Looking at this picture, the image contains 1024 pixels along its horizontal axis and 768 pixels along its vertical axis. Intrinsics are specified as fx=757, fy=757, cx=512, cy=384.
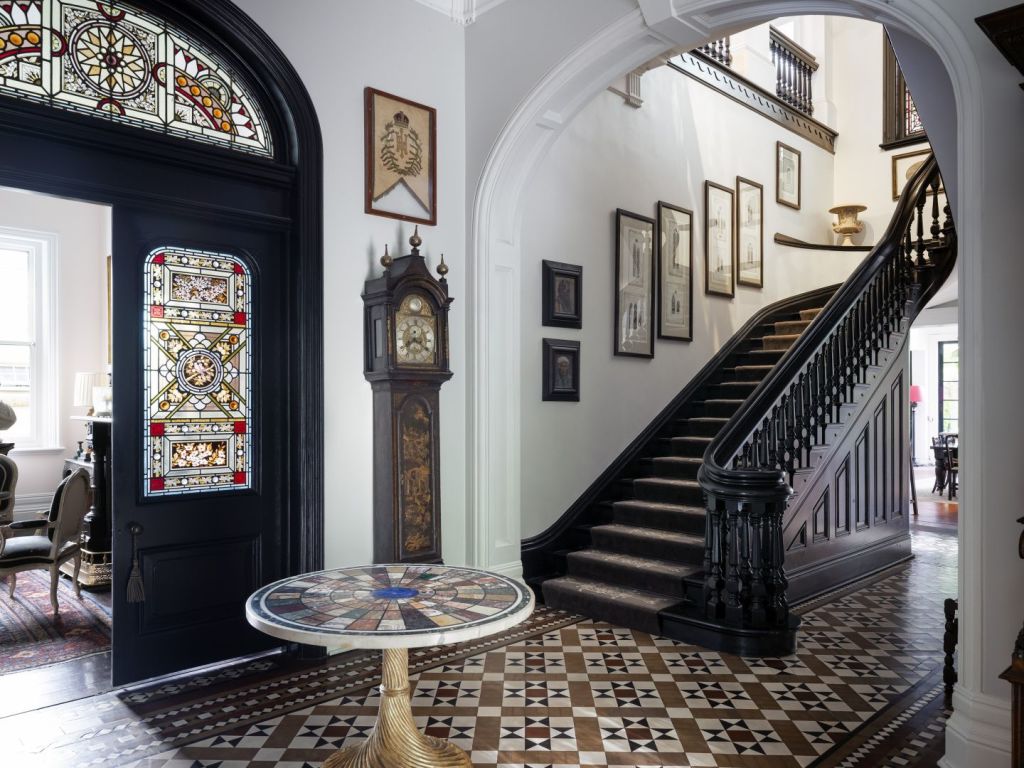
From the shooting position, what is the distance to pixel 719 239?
8.02m

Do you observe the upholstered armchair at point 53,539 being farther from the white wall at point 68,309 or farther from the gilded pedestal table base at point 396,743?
the gilded pedestal table base at point 396,743

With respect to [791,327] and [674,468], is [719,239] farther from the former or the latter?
[674,468]

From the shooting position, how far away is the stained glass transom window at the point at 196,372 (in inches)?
159

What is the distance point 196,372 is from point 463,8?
10.2ft

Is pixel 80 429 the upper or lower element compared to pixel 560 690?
upper

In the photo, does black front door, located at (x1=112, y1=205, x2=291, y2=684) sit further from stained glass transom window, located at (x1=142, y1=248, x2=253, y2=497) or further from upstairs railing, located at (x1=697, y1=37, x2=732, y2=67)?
upstairs railing, located at (x1=697, y1=37, x2=732, y2=67)

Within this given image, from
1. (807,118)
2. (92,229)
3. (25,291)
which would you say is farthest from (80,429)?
(807,118)

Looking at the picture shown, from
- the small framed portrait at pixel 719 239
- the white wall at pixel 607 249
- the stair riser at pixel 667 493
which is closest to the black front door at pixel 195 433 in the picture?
the white wall at pixel 607 249

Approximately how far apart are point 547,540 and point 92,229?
6288 millimetres

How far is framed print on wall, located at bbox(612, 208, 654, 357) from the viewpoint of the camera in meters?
6.66

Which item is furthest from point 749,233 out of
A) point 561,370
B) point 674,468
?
point 561,370

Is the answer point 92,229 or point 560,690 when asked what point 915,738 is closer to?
point 560,690

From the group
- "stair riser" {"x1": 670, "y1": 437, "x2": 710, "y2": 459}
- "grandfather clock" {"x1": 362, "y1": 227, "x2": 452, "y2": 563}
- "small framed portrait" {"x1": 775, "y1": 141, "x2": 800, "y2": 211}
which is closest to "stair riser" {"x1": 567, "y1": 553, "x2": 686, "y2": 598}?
"grandfather clock" {"x1": 362, "y1": 227, "x2": 452, "y2": 563}

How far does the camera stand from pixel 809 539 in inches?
224
